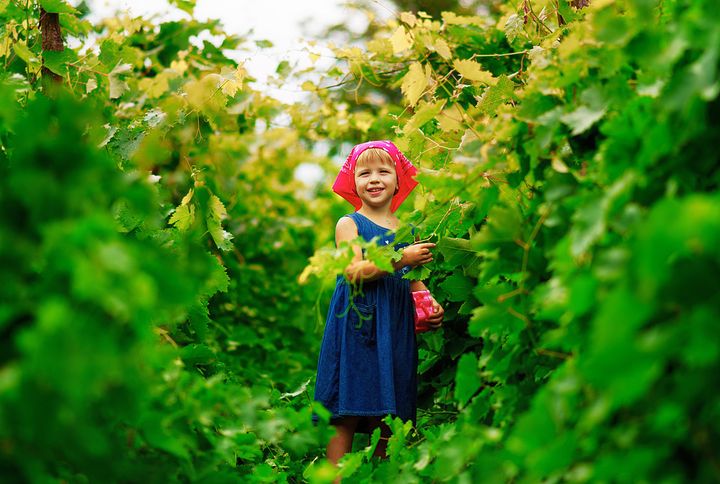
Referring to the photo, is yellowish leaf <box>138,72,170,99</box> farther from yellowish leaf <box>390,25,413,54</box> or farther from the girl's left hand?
the girl's left hand

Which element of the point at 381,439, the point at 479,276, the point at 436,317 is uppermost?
the point at 479,276

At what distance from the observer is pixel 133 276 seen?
1077 mm

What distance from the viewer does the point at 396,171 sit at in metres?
2.86

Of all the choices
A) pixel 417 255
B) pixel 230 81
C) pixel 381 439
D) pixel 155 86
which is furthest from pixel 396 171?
pixel 155 86

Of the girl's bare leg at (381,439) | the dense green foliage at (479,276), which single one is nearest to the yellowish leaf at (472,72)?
the dense green foliage at (479,276)

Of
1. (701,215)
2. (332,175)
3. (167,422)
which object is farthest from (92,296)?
(332,175)

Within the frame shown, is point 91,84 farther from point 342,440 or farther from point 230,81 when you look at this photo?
point 342,440

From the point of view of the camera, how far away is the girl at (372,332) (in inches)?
102

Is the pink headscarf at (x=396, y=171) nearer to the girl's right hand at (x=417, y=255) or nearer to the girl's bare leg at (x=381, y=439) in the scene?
the girl's right hand at (x=417, y=255)

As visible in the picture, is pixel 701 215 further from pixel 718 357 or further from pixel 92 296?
pixel 92 296

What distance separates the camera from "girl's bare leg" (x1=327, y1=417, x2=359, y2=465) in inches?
102

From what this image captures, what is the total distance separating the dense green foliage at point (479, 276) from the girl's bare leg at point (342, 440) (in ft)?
0.52

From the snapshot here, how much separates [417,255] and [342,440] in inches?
27.9

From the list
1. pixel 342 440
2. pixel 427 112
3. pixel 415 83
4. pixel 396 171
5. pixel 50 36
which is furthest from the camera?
pixel 396 171
